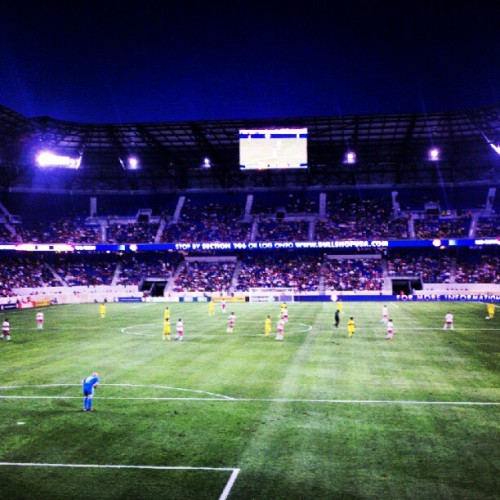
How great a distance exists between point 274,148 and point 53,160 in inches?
1110

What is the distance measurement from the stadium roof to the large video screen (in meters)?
2.73

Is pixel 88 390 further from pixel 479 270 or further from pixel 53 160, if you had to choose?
pixel 479 270

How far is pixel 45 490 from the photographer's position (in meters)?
10.5

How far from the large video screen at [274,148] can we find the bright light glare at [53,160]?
77.2 ft

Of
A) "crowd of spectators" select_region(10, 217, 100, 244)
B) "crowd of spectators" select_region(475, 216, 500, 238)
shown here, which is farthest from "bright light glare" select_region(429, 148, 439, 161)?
"crowd of spectators" select_region(10, 217, 100, 244)

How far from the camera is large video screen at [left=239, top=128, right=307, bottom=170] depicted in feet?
194

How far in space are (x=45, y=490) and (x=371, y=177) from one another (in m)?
72.2

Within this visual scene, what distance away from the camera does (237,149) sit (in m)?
73.2

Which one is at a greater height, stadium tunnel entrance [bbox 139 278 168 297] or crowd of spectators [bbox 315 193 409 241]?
crowd of spectators [bbox 315 193 409 241]

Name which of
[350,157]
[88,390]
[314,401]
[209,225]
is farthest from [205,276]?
[88,390]

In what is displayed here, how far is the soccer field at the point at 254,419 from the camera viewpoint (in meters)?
10.7

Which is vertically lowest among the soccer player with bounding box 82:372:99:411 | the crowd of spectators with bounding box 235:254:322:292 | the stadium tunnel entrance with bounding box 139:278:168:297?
the soccer player with bounding box 82:372:99:411

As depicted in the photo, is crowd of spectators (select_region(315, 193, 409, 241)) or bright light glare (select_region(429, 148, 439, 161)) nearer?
bright light glare (select_region(429, 148, 439, 161))

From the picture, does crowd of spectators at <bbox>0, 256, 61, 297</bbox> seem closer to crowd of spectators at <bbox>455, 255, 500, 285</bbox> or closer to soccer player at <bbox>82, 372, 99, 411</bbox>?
soccer player at <bbox>82, 372, 99, 411</bbox>
